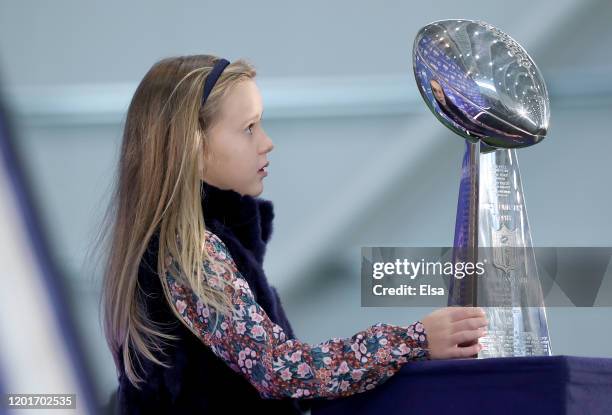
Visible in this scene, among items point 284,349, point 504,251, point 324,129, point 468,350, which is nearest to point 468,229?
point 504,251

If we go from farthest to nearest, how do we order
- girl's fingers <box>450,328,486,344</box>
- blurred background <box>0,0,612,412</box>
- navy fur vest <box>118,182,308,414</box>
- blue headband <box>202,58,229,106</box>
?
1. blurred background <box>0,0,612,412</box>
2. blue headband <box>202,58,229,106</box>
3. navy fur vest <box>118,182,308,414</box>
4. girl's fingers <box>450,328,486,344</box>

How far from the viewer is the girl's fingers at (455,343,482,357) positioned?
53.2 inches

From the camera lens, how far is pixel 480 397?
4.29 feet

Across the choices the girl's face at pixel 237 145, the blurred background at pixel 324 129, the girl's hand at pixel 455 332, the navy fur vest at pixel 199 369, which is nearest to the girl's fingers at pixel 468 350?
the girl's hand at pixel 455 332

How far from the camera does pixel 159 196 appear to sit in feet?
5.11

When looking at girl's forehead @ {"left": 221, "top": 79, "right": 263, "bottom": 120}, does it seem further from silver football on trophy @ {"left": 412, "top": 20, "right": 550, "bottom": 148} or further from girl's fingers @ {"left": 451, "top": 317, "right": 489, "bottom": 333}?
girl's fingers @ {"left": 451, "top": 317, "right": 489, "bottom": 333}

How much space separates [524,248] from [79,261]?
3.94 ft

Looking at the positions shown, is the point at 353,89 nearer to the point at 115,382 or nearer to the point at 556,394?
the point at 115,382

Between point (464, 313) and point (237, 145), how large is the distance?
0.46 metres

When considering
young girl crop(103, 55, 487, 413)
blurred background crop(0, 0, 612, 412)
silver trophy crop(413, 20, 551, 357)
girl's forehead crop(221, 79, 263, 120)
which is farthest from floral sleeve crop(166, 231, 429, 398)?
blurred background crop(0, 0, 612, 412)

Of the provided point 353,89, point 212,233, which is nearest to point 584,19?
point 353,89

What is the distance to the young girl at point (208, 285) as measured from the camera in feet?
4.53

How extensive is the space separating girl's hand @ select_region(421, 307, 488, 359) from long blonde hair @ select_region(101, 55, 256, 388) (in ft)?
0.89

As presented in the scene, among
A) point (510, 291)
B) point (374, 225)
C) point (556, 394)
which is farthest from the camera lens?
point (374, 225)
